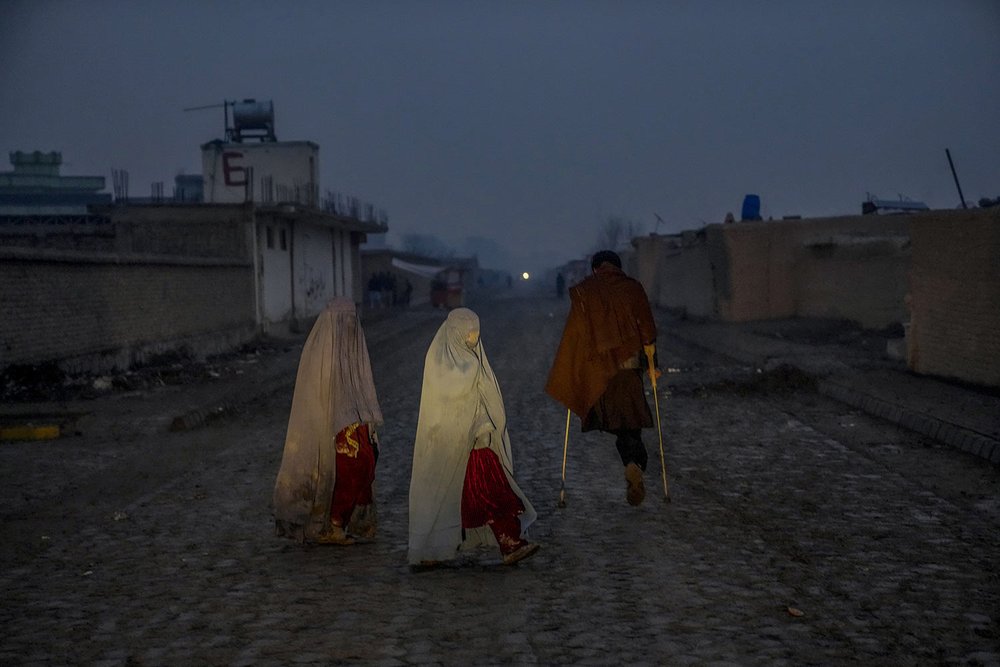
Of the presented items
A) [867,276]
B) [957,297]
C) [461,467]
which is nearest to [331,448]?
[461,467]

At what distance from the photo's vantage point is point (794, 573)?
5.78 meters

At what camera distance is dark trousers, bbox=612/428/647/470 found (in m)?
7.65

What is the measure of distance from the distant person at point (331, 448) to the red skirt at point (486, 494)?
2.93ft

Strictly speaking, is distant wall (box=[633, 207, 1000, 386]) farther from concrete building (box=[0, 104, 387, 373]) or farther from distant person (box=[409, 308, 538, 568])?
concrete building (box=[0, 104, 387, 373])

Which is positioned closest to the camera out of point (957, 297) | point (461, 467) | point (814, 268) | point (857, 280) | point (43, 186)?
point (461, 467)

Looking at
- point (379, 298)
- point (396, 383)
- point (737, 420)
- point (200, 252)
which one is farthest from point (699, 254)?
point (379, 298)

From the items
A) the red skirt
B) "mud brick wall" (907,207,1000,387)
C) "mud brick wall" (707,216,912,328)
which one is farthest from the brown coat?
"mud brick wall" (707,216,912,328)

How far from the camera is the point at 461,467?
614 centimetres

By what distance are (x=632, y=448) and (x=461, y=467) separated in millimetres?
1967

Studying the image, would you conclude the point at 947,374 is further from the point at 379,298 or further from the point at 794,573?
the point at 379,298

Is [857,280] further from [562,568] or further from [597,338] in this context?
[562,568]

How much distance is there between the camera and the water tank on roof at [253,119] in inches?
1772

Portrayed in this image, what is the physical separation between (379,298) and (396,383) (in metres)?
37.6

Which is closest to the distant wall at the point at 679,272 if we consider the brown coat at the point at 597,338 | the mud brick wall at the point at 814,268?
the mud brick wall at the point at 814,268
